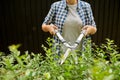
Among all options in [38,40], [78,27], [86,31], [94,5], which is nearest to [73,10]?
[78,27]

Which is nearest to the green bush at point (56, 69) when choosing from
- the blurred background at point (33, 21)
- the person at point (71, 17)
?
the person at point (71, 17)

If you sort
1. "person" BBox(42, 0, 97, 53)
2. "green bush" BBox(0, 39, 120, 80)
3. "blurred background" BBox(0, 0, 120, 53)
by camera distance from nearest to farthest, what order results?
1. "green bush" BBox(0, 39, 120, 80)
2. "person" BBox(42, 0, 97, 53)
3. "blurred background" BBox(0, 0, 120, 53)

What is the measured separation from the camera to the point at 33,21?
6.53 m

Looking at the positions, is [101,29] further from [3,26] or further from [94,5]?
[3,26]

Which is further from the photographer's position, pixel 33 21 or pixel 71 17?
pixel 33 21

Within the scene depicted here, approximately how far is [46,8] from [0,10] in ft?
3.27

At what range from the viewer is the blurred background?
6.27 m

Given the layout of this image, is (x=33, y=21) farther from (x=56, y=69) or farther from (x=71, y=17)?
(x=56, y=69)

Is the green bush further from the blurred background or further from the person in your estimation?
the blurred background

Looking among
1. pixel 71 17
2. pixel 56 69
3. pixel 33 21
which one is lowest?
pixel 33 21

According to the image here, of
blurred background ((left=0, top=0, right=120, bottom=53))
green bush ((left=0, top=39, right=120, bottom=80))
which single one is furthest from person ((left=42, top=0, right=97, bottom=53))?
blurred background ((left=0, top=0, right=120, bottom=53))

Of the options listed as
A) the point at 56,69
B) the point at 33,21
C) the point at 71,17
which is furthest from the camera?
the point at 33,21

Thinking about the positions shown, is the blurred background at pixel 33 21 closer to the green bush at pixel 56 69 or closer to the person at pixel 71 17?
the person at pixel 71 17

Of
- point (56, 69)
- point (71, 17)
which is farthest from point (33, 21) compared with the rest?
point (56, 69)
